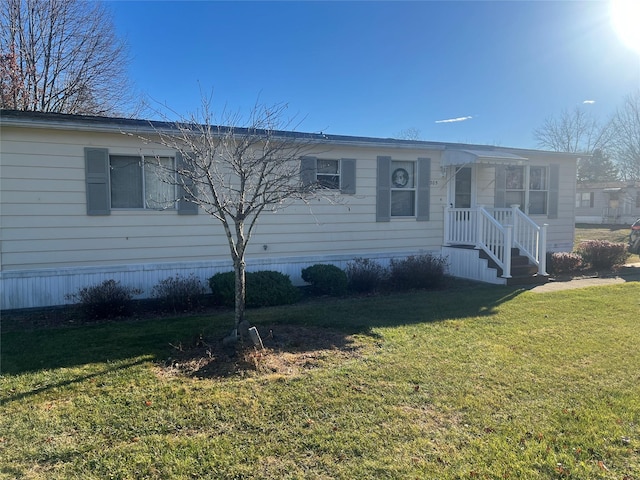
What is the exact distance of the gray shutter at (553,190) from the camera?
12.6 meters

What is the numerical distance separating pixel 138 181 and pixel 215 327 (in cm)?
364

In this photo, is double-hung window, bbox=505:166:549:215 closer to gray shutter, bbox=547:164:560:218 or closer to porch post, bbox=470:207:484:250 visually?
gray shutter, bbox=547:164:560:218

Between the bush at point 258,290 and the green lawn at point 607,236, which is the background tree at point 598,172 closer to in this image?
the green lawn at point 607,236

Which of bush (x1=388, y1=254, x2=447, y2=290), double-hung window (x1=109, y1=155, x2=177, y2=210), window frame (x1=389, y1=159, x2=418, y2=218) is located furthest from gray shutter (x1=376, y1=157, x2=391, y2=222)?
double-hung window (x1=109, y1=155, x2=177, y2=210)

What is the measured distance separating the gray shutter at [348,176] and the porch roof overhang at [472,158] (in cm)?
253

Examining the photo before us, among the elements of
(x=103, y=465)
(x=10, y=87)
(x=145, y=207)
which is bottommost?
(x=103, y=465)

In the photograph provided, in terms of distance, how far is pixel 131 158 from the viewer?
8.08m

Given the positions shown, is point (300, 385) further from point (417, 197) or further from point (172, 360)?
point (417, 197)

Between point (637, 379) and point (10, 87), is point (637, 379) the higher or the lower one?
the lower one

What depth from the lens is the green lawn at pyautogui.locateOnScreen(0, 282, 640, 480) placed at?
2.91m

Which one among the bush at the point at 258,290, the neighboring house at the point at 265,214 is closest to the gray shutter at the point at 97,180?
the neighboring house at the point at 265,214

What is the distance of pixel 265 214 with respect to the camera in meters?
9.08

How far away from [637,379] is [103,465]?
481cm

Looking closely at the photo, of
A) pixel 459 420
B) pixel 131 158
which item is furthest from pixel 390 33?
pixel 459 420
